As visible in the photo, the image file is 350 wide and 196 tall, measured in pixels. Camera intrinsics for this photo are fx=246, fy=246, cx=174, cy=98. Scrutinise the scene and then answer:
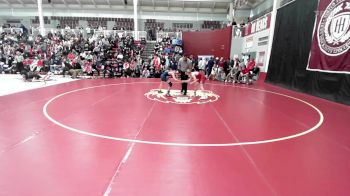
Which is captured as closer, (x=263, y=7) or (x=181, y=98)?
(x=181, y=98)

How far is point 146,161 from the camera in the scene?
341 cm

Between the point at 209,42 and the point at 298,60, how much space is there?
11698 millimetres

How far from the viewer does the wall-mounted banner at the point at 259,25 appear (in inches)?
594

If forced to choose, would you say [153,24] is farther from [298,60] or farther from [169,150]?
[169,150]

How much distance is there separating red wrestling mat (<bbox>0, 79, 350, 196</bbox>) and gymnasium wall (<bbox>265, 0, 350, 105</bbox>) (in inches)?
92.9

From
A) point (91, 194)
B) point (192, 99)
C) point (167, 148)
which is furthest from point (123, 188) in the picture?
point (192, 99)

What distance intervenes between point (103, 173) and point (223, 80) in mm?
12295

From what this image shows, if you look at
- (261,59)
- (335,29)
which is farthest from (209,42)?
(335,29)

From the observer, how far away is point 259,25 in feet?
53.8

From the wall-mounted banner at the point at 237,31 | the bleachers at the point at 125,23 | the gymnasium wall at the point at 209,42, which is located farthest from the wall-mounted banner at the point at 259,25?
the bleachers at the point at 125,23

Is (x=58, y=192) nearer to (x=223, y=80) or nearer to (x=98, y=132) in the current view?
(x=98, y=132)

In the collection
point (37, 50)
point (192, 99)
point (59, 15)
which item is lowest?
point (192, 99)

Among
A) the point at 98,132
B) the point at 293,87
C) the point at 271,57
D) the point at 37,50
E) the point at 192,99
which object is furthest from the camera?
the point at 37,50

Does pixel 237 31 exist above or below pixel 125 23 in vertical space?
below
